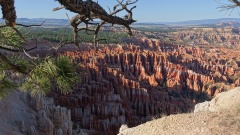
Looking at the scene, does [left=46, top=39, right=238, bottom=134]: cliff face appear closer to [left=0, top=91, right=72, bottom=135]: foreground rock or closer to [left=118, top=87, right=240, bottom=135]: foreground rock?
[left=0, top=91, right=72, bottom=135]: foreground rock

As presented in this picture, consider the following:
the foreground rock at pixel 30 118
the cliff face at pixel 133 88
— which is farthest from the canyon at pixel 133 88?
the foreground rock at pixel 30 118

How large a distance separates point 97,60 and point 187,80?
17.2 meters

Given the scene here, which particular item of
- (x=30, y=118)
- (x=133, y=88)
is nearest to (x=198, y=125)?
(x=30, y=118)

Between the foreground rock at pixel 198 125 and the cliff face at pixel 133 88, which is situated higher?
the foreground rock at pixel 198 125

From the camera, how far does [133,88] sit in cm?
4400

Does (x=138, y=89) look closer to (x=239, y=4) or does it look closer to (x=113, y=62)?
(x=113, y=62)

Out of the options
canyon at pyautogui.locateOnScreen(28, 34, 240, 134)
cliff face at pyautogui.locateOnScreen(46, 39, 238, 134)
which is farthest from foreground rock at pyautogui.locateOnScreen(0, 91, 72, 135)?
canyon at pyautogui.locateOnScreen(28, 34, 240, 134)

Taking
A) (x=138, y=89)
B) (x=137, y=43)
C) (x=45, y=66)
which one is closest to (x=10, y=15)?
(x=45, y=66)

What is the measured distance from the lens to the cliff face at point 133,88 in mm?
33781

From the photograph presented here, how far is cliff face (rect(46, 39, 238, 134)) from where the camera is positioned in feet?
111

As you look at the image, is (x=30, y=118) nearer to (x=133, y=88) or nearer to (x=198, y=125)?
(x=198, y=125)

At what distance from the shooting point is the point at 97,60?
51500 millimetres

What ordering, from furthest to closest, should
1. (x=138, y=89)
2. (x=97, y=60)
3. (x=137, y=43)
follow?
(x=137, y=43) → (x=97, y=60) → (x=138, y=89)

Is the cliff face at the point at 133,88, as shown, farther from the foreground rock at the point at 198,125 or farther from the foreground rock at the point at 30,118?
the foreground rock at the point at 198,125
